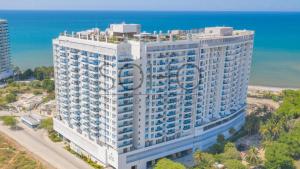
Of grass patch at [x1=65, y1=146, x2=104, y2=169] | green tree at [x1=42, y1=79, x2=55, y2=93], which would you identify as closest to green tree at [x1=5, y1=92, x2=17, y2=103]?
green tree at [x1=42, y1=79, x2=55, y2=93]

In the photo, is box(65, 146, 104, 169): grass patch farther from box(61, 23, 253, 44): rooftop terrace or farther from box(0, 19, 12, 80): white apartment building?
box(0, 19, 12, 80): white apartment building

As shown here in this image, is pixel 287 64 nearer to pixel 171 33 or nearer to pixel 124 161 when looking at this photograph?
pixel 171 33

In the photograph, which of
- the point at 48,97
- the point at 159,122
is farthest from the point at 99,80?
the point at 48,97

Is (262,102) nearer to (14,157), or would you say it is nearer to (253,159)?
(253,159)

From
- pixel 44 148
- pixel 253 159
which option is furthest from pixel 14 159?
pixel 253 159

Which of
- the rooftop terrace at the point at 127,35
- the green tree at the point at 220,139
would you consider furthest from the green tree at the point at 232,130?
the rooftop terrace at the point at 127,35
